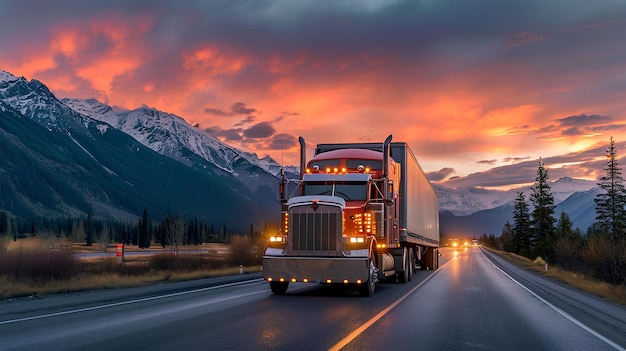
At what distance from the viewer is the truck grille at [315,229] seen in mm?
16891

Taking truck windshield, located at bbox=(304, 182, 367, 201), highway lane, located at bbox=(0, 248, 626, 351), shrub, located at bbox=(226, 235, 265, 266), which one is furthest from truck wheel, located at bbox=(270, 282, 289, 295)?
shrub, located at bbox=(226, 235, 265, 266)

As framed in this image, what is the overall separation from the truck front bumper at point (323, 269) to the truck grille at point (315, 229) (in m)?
0.25

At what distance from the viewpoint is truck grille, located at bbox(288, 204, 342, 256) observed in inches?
665

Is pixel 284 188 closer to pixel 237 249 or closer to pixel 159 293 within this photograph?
pixel 159 293

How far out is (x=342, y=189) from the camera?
18.4 metres

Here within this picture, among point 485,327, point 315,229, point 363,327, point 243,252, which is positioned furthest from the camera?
point 243,252

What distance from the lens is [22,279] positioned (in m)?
22.4

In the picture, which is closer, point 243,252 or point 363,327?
point 363,327

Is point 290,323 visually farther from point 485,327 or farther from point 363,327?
point 485,327

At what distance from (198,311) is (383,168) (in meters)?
8.39

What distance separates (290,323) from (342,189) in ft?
24.0

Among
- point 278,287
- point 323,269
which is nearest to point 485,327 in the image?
point 323,269

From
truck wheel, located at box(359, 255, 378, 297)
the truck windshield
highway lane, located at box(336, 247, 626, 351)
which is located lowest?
highway lane, located at box(336, 247, 626, 351)

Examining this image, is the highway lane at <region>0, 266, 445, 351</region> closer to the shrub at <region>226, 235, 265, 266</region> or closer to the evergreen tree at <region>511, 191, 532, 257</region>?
the shrub at <region>226, 235, 265, 266</region>
